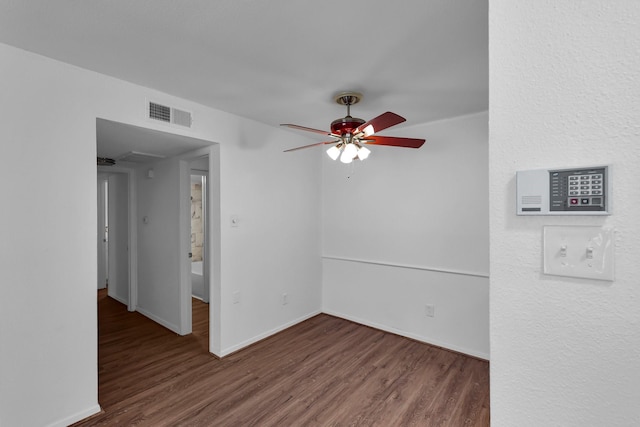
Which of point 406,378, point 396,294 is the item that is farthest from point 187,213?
Answer: point 406,378

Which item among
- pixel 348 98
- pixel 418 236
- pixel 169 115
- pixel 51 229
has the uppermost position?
pixel 348 98

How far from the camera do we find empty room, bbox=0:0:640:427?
2.18 ft

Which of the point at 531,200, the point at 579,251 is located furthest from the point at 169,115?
the point at 579,251

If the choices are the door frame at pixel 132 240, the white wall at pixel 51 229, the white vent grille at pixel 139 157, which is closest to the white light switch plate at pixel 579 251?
the white wall at pixel 51 229

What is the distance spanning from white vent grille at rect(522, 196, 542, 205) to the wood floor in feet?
6.36

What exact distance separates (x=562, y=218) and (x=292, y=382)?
7.92 ft

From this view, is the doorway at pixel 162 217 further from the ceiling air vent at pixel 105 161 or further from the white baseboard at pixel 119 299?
the white baseboard at pixel 119 299

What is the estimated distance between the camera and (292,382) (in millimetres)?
2475

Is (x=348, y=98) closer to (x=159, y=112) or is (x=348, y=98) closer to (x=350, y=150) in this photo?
(x=350, y=150)

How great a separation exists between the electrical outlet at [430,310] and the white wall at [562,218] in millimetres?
2597

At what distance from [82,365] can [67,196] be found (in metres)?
1.17

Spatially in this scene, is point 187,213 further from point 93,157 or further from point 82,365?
point 82,365

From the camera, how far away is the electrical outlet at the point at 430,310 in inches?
125

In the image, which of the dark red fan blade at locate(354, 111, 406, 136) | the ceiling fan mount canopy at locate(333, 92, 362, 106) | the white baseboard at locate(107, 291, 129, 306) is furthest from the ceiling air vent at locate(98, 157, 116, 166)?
the dark red fan blade at locate(354, 111, 406, 136)
